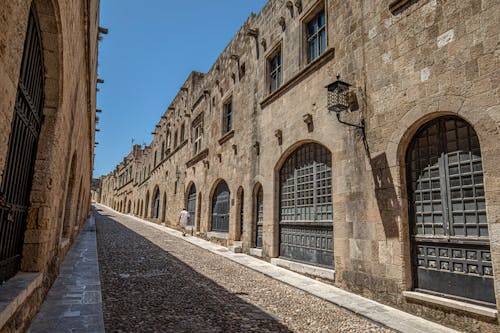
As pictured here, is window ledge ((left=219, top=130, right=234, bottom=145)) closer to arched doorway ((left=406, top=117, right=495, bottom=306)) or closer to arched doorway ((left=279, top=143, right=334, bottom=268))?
arched doorway ((left=279, top=143, right=334, bottom=268))

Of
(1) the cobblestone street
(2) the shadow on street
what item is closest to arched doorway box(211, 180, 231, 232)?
(1) the cobblestone street

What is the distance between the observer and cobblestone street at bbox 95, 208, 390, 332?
3811 mm

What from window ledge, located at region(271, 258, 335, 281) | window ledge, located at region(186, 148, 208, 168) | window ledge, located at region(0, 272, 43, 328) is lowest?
window ledge, located at region(271, 258, 335, 281)

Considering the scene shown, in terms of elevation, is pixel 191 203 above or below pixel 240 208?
above

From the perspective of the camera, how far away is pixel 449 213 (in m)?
4.38

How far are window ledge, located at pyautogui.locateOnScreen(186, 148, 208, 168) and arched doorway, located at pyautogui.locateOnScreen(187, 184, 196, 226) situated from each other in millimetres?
1223

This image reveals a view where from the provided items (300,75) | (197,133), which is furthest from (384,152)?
(197,133)

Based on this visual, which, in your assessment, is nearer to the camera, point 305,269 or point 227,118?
point 305,269

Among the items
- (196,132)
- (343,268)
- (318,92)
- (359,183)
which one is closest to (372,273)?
(343,268)

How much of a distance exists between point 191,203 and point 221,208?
174 inches

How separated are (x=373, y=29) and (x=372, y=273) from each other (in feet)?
14.1

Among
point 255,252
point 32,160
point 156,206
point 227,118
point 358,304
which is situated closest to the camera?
point 32,160

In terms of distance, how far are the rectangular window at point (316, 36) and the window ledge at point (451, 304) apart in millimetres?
Answer: 5493

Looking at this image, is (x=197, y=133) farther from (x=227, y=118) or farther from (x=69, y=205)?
(x=69, y=205)
